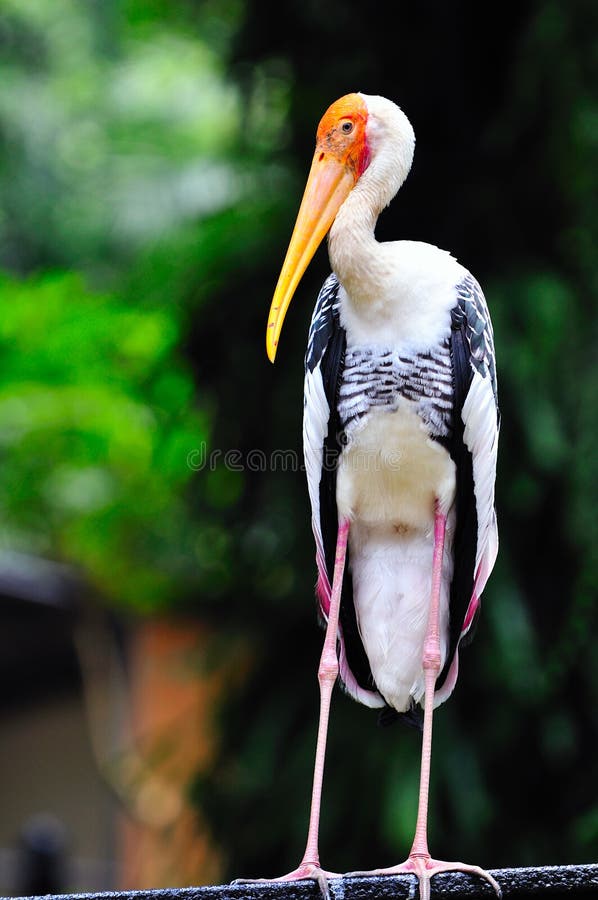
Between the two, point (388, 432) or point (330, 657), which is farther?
point (330, 657)

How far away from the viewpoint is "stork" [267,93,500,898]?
3010 mm

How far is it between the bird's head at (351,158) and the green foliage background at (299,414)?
2164 mm

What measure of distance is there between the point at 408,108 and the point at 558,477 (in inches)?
75.2

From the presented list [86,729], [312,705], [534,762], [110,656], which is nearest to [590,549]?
[534,762]

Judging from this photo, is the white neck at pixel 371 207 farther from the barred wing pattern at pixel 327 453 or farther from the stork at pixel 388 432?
the barred wing pattern at pixel 327 453

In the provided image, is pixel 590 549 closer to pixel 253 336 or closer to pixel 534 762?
pixel 534 762

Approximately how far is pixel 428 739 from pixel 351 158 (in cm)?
154

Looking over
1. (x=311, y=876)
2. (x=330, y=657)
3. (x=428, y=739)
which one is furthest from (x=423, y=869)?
(x=330, y=657)

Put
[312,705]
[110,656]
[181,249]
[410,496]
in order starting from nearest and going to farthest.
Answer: [410,496] < [312,705] < [181,249] < [110,656]

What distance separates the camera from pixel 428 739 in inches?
115

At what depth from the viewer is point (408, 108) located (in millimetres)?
5645

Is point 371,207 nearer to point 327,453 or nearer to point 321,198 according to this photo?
point 321,198

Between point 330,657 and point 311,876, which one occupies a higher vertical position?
point 330,657

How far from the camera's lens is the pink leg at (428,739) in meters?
2.63
